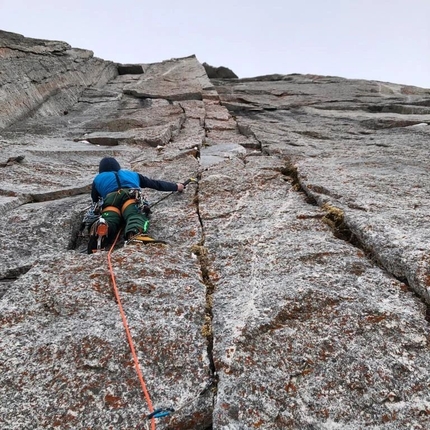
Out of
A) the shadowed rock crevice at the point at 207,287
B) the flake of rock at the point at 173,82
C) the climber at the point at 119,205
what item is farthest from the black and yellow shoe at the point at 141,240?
the flake of rock at the point at 173,82

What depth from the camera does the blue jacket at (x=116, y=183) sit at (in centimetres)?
755

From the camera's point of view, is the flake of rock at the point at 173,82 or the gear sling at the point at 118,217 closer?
the gear sling at the point at 118,217

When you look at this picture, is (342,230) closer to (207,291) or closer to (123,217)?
(207,291)

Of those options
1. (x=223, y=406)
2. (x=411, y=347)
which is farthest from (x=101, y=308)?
(x=411, y=347)

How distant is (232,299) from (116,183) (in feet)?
13.6

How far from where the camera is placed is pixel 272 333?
3.86 metres

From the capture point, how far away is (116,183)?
7.54 metres

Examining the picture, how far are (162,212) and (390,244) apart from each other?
14.2 ft

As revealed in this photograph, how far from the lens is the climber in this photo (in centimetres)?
629

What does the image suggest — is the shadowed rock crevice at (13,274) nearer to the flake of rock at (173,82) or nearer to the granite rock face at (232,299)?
the granite rock face at (232,299)

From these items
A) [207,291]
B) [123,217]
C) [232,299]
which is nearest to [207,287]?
[207,291]

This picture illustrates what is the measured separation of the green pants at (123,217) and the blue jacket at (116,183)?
0.34 m

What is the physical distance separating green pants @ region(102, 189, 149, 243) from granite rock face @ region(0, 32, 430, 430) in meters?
0.40

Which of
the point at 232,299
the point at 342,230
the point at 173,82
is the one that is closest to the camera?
the point at 232,299
